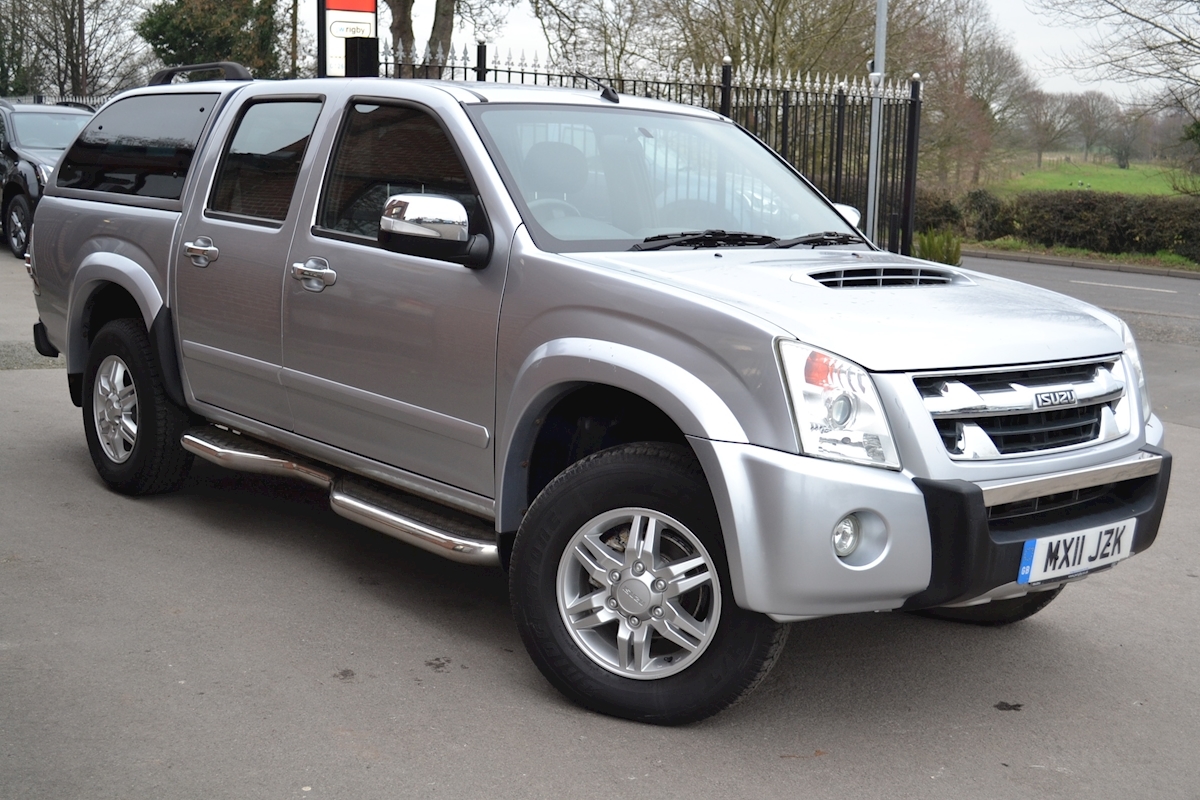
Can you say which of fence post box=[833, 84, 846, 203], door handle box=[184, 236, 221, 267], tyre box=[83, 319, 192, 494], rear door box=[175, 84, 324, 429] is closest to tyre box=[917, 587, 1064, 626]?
rear door box=[175, 84, 324, 429]

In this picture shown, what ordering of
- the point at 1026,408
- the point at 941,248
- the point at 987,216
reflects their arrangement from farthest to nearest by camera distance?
1. the point at 987,216
2. the point at 941,248
3. the point at 1026,408

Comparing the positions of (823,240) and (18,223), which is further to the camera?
(18,223)

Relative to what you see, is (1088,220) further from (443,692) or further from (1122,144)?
(443,692)

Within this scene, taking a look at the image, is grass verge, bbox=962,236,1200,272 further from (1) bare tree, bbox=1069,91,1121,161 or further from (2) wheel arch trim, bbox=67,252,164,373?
(2) wheel arch trim, bbox=67,252,164,373

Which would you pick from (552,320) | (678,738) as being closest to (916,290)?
(552,320)

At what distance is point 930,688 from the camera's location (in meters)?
3.98

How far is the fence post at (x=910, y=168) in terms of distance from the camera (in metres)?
13.8

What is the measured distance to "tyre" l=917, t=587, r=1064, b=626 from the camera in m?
4.46

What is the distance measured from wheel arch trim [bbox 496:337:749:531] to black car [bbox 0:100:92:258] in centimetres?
1411

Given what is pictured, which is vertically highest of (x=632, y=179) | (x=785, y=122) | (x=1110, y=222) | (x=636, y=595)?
(x=785, y=122)

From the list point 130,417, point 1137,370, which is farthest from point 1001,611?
point 130,417

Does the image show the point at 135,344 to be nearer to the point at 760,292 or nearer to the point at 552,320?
the point at 552,320

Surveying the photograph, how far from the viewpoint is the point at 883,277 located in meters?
3.90

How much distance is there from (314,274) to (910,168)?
1069cm
